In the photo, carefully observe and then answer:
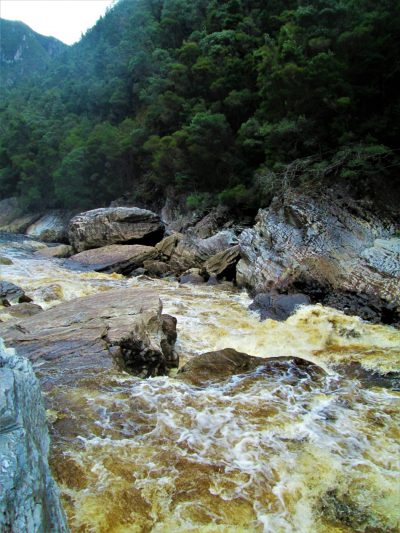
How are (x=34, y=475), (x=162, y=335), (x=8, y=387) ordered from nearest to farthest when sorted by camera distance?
(x=34, y=475), (x=8, y=387), (x=162, y=335)

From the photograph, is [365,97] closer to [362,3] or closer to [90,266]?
[362,3]

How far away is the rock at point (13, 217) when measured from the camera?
40597mm

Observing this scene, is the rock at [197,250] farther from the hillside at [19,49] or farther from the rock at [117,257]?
the hillside at [19,49]

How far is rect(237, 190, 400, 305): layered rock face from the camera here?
10.4 metres

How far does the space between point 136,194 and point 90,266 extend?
17589 millimetres

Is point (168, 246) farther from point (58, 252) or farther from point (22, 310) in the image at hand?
point (22, 310)

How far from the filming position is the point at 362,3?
49.6 ft

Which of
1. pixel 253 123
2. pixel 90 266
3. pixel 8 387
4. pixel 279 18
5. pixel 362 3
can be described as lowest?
pixel 90 266

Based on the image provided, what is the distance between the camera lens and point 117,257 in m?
17.6

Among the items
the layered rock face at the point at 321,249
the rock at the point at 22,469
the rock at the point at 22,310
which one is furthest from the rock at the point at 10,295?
the rock at the point at 22,469

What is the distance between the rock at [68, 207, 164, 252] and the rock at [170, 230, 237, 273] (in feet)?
11.1

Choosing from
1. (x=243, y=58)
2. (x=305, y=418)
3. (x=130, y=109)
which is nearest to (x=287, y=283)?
(x=305, y=418)

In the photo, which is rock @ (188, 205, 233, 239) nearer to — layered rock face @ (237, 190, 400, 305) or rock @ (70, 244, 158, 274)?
rock @ (70, 244, 158, 274)

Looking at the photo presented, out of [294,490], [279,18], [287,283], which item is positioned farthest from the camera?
[279,18]
